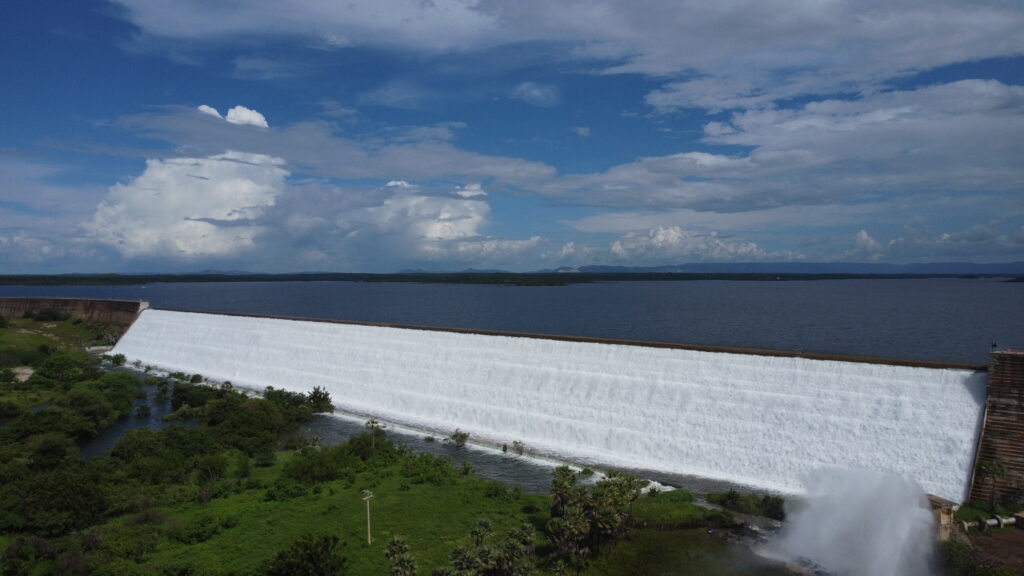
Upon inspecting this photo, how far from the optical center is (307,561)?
18078 millimetres

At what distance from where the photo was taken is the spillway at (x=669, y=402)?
79.4ft

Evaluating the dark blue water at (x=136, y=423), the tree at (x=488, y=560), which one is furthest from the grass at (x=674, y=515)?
the dark blue water at (x=136, y=423)

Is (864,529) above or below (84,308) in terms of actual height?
above

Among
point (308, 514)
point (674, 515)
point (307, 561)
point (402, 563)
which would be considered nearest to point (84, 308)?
point (308, 514)

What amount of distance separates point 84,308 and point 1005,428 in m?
91.9

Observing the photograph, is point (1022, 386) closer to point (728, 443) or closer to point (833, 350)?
point (728, 443)

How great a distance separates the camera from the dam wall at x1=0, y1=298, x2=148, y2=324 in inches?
2869

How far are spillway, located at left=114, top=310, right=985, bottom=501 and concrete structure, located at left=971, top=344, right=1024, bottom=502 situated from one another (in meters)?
0.43

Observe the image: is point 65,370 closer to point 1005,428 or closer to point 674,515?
point 674,515

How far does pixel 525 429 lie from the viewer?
33.0m

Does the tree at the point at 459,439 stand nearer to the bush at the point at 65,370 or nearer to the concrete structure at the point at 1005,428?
the concrete structure at the point at 1005,428

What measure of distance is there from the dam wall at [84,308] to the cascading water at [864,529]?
7370 cm

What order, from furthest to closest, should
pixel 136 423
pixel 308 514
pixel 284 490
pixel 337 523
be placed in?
pixel 136 423 → pixel 284 490 → pixel 308 514 → pixel 337 523

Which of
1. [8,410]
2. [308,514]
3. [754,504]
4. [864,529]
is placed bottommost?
[8,410]
